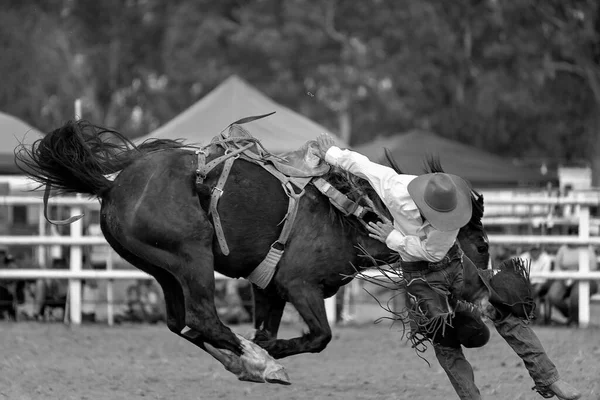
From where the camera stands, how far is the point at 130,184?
5.59m

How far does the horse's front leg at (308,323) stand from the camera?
5.62m

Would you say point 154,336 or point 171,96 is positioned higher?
point 171,96

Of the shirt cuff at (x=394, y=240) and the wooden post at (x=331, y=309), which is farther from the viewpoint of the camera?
the wooden post at (x=331, y=309)

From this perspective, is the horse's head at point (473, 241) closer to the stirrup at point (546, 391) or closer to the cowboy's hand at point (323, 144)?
the cowboy's hand at point (323, 144)

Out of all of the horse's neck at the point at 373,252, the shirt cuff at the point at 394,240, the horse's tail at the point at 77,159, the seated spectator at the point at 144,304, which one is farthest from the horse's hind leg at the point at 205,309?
the seated spectator at the point at 144,304

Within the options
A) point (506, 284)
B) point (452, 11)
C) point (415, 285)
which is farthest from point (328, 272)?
point (452, 11)

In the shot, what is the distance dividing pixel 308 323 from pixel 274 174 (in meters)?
0.86

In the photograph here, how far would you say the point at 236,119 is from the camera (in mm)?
12492

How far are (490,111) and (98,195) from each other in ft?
74.1

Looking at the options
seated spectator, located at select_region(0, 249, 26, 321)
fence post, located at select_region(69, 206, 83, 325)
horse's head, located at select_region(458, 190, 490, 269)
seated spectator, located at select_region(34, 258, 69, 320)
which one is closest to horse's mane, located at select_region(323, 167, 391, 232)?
horse's head, located at select_region(458, 190, 490, 269)

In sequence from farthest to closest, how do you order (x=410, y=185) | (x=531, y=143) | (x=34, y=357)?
(x=531, y=143)
(x=34, y=357)
(x=410, y=185)

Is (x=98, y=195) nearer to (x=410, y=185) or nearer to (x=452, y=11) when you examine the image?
(x=410, y=185)

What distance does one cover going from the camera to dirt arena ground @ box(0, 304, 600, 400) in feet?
21.5

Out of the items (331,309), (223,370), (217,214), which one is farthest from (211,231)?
(331,309)
